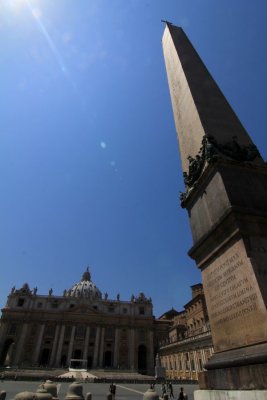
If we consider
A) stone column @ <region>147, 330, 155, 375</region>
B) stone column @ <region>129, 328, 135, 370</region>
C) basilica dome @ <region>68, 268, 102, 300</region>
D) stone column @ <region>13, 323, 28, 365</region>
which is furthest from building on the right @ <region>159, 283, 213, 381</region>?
basilica dome @ <region>68, 268, 102, 300</region>

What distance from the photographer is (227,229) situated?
4109mm

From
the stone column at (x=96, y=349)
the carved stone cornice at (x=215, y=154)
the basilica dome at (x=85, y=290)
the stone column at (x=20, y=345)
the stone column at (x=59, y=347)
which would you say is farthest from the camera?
the basilica dome at (x=85, y=290)

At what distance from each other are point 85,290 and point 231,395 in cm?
10053

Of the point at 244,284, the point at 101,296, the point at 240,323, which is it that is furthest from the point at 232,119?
the point at 101,296

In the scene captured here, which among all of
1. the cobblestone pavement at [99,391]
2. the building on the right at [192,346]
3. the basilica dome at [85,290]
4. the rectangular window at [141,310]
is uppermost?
the basilica dome at [85,290]

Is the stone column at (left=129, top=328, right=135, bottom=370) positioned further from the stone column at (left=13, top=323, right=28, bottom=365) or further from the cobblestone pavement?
the cobblestone pavement

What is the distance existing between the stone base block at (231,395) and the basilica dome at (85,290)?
93.5 m

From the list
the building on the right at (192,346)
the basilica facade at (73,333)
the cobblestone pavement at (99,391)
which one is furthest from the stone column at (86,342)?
the cobblestone pavement at (99,391)

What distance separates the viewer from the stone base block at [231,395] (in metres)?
2.77

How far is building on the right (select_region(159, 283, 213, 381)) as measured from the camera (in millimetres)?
34688

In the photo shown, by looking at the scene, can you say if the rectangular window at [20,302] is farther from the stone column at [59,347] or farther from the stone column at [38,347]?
the stone column at [59,347]

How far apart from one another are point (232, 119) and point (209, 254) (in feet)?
11.1

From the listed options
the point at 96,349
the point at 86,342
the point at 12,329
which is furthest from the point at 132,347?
the point at 12,329

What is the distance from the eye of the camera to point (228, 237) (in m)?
4.07
